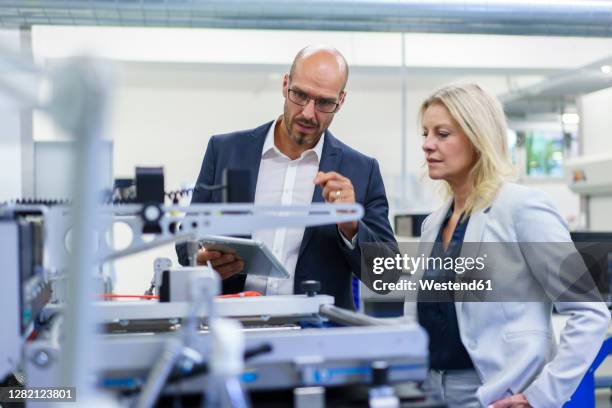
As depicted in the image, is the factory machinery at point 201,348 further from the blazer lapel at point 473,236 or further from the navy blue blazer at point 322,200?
the navy blue blazer at point 322,200

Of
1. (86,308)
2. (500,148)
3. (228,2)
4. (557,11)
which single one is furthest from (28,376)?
(557,11)

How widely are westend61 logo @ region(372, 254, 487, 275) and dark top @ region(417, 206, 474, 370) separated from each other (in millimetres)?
12

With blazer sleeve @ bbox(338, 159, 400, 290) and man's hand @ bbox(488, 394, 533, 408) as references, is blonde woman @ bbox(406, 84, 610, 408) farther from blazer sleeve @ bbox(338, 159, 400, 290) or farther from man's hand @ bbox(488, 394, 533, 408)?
blazer sleeve @ bbox(338, 159, 400, 290)

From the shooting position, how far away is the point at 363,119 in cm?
723

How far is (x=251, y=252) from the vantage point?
158 cm

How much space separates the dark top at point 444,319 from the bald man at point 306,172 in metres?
0.20

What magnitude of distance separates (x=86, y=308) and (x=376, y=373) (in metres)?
0.46

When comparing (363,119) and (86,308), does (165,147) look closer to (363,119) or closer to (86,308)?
(363,119)

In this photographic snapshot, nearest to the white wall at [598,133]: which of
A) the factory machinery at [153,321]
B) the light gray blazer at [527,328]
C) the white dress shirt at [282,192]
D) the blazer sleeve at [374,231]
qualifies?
the blazer sleeve at [374,231]

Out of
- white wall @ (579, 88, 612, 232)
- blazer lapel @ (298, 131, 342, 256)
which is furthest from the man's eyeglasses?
white wall @ (579, 88, 612, 232)

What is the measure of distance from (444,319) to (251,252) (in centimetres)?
50

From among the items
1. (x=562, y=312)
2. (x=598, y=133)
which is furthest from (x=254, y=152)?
(x=598, y=133)

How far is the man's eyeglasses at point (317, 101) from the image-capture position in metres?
1.94

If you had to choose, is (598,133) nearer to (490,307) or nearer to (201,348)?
(490,307)
